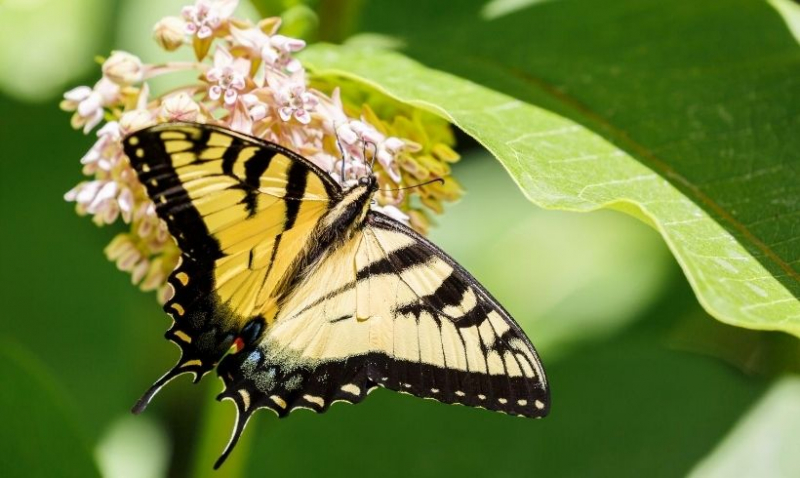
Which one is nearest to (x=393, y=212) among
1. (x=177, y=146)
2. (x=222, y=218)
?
(x=222, y=218)

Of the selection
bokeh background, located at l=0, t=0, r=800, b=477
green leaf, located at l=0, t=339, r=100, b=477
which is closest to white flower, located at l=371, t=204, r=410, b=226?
bokeh background, located at l=0, t=0, r=800, b=477

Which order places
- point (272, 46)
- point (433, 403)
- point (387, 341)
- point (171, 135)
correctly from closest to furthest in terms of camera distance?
point (171, 135) → point (272, 46) → point (387, 341) → point (433, 403)

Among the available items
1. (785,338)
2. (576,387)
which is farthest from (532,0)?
(785,338)

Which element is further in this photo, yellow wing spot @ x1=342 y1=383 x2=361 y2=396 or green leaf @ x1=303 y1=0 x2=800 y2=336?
yellow wing spot @ x1=342 y1=383 x2=361 y2=396

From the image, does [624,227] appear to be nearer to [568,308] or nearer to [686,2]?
[568,308]

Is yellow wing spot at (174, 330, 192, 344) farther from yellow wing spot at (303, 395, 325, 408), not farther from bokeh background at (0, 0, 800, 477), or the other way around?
bokeh background at (0, 0, 800, 477)

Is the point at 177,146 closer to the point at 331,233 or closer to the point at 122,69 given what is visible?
the point at 122,69
